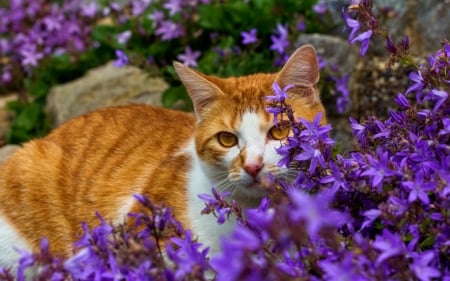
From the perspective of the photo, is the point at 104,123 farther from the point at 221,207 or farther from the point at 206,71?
the point at 221,207

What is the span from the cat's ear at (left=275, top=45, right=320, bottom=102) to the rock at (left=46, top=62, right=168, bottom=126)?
7.54ft

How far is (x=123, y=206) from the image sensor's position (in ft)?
12.0

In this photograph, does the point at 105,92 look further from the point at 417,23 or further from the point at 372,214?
the point at 372,214

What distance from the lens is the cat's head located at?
10.4ft

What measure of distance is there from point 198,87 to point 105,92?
2.44m

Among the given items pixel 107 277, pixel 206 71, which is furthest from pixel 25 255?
pixel 206 71

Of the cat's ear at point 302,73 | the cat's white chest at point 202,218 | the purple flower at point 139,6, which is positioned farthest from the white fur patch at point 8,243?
the purple flower at point 139,6

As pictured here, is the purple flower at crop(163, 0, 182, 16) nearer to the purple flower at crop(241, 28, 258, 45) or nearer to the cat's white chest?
the purple flower at crop(241, 28, 258, 45)

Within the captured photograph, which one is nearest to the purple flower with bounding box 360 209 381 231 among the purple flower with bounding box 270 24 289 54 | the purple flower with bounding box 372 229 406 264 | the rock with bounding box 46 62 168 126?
the purple flower with bounding box 372 229 406 264

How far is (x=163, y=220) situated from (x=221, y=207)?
0.34 m

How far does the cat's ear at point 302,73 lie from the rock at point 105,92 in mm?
2299

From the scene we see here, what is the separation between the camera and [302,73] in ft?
11.1

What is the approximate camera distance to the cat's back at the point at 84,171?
3789mm

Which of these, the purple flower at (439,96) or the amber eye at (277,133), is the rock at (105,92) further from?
the purple flower at (439,96)
